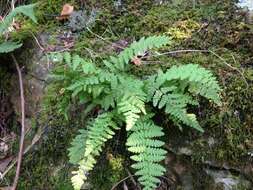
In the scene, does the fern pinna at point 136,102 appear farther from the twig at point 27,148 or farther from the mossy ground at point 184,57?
the twig at point 27,148

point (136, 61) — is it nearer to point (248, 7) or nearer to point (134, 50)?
point (134, 50)

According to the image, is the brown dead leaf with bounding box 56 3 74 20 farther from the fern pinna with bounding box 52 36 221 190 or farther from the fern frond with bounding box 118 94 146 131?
the fern frond with bounding box 118 94 146 131

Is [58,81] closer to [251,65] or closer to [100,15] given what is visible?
[100,15]

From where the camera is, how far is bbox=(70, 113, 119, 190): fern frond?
3064 mm

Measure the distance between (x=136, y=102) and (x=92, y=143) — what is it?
0.43 metres

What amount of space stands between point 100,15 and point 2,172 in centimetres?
187

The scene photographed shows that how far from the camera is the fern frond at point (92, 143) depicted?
3064 millimetres

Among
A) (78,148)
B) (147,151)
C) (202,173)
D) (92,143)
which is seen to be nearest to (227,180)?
(202,173)

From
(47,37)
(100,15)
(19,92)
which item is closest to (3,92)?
(19,92)

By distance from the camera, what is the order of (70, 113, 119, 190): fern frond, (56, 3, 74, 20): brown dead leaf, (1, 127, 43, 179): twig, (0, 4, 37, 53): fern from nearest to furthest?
(70, 113, 119, 190): fern frond < (1, 127, 43, 179): twig < (0, 4, 37, 53): fern < (56, 3, 74, 20): brown dead leaf

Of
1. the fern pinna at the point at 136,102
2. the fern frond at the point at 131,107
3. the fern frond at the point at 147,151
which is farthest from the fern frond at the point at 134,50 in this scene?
the fern frond at the point at 147,151

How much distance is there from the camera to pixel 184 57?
3768 mm

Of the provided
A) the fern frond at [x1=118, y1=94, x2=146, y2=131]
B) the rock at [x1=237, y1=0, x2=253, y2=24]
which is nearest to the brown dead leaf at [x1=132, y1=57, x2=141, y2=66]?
the fern frond at [x1=118, y1=94, x2=146, y2=131]

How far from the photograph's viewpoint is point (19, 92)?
168 inches
